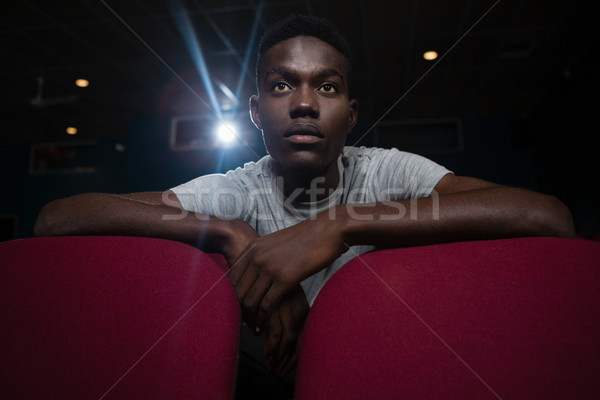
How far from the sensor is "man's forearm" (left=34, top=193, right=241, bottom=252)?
0.68 metres

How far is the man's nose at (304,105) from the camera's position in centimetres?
95

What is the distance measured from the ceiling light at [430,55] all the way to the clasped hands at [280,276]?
15.6 ft

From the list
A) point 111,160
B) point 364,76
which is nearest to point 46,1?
point 364,76

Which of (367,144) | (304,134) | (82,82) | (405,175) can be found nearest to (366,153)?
(405,175)

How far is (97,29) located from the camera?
14.2 feet

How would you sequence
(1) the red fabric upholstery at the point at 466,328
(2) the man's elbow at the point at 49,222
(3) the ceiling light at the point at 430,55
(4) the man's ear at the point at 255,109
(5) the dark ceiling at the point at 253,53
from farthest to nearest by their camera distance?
1. (3) the ceiling light at the point at 430,55
2. (5) the dark ceiling at the point at 253,53
3. (4) the man's ear at the point at 255,109
4. (2) the man's elbow at the point at 49,222
5. (1) the red fabric upholstery at the point at 466,328

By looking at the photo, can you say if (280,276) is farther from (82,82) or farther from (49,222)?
(82,82)

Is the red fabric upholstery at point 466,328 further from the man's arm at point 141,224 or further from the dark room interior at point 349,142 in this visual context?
the man's arm at point 141,224

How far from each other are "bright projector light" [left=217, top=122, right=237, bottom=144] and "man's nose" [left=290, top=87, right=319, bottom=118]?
589 centimetres

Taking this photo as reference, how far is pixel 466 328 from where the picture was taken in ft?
1.38

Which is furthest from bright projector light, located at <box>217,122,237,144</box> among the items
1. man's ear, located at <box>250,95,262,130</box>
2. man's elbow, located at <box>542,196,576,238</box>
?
man's elbow, located at <box>542,196,576,238</box>

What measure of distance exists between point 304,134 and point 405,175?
0.29m

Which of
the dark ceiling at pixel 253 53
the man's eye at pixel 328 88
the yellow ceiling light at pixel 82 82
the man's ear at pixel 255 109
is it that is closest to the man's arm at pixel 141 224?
the man's eye at pixel 328 88

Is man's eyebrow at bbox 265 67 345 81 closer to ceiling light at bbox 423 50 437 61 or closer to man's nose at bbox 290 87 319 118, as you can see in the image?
man's nose at bbox 290 87 319 118
